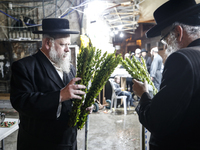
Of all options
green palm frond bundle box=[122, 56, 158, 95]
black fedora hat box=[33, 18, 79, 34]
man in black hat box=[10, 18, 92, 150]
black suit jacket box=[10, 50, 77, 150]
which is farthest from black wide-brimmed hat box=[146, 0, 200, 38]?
black suit jacket box=[10, 50, 77, 150]

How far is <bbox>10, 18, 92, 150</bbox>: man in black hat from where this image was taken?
56.3 inches

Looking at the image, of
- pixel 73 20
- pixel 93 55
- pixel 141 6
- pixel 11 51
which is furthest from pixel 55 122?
pixel 11 51

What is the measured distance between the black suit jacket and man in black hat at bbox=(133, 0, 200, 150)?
783mm

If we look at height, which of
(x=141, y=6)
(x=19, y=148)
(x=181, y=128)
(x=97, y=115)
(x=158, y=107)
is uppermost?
(x=141, y=6)

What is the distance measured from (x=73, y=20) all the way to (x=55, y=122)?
5.95 meters

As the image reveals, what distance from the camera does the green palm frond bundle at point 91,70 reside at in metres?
1.38

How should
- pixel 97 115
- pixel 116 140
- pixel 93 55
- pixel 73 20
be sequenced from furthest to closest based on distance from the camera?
pixel 73 20 < pixel 97 115 < pixel 116 140 < pixel 93 55

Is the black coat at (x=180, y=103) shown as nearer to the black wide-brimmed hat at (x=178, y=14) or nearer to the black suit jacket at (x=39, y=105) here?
the black wide-brimmed hat at (x=178, y=14)

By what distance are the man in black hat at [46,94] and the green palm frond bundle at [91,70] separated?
0.12 metres

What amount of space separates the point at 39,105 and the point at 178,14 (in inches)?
50.9

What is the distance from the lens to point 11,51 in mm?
7000

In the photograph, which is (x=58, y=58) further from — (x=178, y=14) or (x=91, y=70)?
(x=178, y=14)

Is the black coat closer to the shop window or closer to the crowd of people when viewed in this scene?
the crowd of people

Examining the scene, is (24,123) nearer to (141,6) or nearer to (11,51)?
(141,6)
